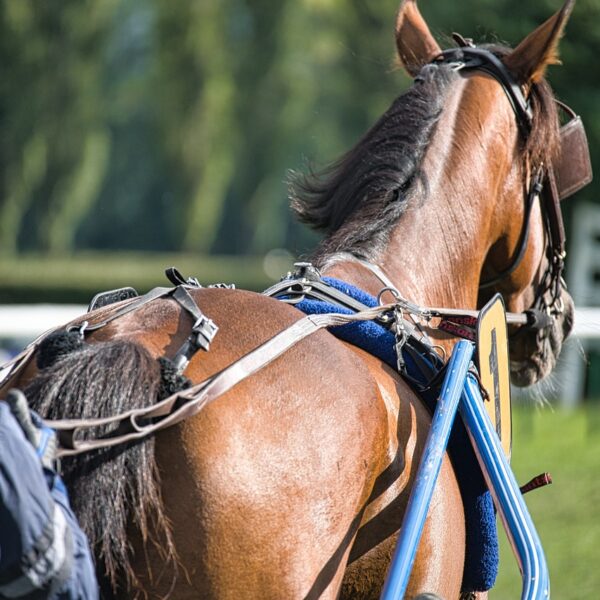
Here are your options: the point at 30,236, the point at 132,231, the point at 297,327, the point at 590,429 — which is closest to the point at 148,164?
the point at 132,231

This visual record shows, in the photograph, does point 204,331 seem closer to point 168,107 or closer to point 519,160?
point 519,160

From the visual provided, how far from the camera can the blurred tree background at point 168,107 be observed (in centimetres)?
2302

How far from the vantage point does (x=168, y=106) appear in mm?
27375

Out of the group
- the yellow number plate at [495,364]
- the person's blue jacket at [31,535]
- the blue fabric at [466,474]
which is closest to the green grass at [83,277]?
the yellow number plate at [495,364]

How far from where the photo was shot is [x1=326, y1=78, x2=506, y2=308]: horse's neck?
2.75 meters

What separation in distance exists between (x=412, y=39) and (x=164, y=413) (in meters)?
2.05

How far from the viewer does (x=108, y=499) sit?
1689 millimetres

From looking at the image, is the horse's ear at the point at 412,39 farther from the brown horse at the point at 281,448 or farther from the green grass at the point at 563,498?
the green grass at the point at 563,498

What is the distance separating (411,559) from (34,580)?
716 mm

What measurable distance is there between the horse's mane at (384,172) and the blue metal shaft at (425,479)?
1.96 feet

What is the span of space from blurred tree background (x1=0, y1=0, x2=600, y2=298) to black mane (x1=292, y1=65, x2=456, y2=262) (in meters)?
14.9

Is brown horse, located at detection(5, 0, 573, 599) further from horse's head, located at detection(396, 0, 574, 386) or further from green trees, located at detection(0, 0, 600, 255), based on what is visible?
green trees, located at detection(0, 0, 600, 255)

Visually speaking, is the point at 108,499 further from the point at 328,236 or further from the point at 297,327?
the point at 328,236

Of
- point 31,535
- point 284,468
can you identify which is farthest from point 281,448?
point 31,535
